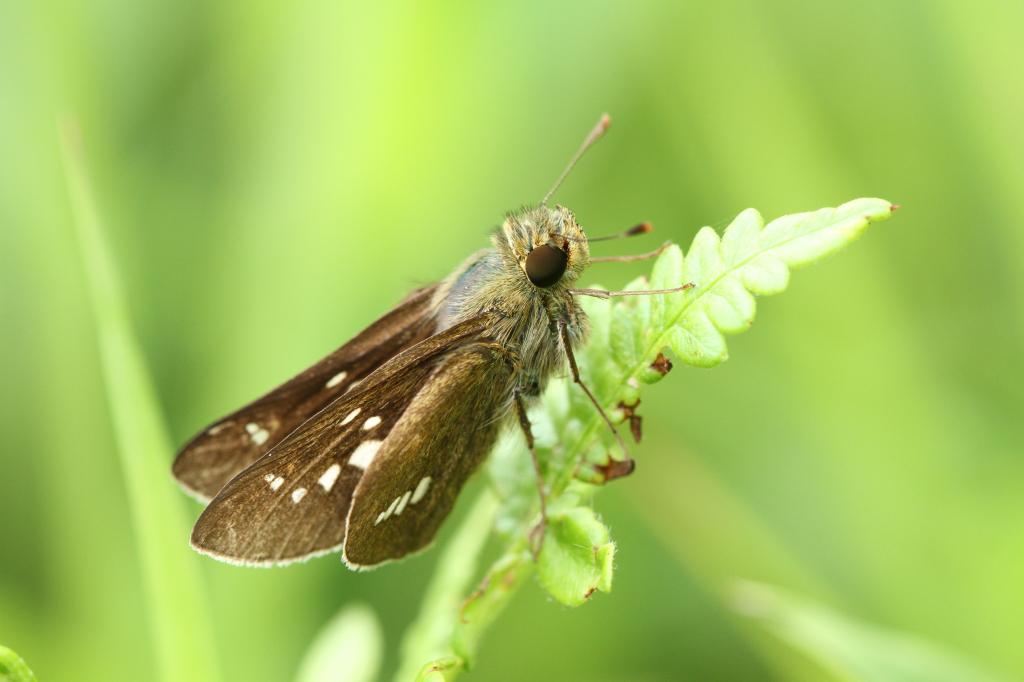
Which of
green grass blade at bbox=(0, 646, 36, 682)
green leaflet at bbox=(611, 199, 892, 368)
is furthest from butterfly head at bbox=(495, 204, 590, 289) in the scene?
green grass blade at bbox=(0, 646, 36, 682)

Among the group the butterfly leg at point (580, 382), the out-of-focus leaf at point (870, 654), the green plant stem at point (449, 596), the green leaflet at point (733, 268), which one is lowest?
the out-of-focus leaf at point (870, 654)

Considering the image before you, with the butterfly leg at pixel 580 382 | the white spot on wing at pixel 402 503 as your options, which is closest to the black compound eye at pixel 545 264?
the butterfly leg at pixel 580 382

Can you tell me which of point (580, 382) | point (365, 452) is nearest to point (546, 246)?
point (580, 382)

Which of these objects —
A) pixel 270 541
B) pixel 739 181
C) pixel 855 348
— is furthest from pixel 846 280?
pixel 270 541

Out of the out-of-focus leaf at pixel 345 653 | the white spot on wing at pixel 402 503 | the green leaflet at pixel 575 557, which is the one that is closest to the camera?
the green leaflet at pixel 575 557

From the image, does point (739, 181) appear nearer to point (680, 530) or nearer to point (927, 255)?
point (927, 255)

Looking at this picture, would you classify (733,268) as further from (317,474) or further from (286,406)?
(286,406)

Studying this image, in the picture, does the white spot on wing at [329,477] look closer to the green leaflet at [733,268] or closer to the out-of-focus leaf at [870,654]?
the green leaflet at [733,268]
